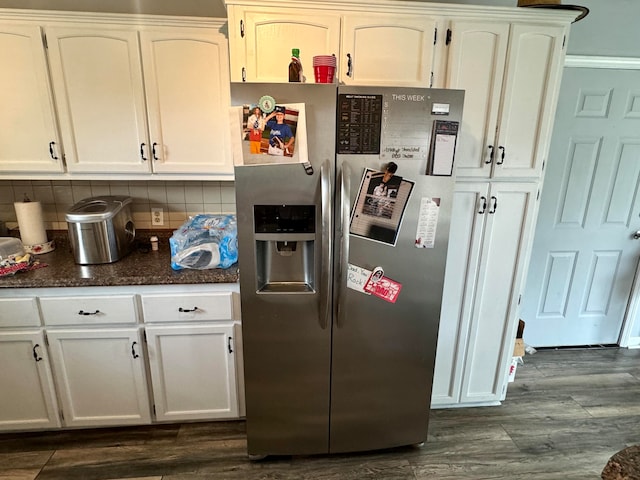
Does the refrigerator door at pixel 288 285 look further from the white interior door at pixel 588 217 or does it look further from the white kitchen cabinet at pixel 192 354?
the white interior door at pixel 588 217

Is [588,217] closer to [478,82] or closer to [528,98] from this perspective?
[528,98]

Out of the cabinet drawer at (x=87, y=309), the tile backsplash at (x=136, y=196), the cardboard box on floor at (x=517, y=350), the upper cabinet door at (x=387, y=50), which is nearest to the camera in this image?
the upper cabinet door at (x=387, y=50)

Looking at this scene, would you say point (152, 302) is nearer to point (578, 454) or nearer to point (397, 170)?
point (397, 170)

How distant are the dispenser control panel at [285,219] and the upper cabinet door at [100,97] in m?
→ 0.89

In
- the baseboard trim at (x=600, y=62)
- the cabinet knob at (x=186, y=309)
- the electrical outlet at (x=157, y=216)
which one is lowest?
the cabinet knob at (x=186, y=309)

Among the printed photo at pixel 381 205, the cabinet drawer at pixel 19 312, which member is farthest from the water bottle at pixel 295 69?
the cabinet drawer at pixel 19 312

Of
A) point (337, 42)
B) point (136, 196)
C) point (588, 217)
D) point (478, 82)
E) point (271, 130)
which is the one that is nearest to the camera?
point (271, 130)

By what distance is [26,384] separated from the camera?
1.82m

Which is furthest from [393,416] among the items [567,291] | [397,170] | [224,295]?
[567,291]

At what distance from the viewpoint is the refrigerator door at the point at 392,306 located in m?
1.44

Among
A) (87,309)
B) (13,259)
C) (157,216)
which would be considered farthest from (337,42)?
(13,259)

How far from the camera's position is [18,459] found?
1821mm

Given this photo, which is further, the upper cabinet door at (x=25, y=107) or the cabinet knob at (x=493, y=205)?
the cabinet knob at (x=493, y=205)

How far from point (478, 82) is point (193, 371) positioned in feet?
6.73
